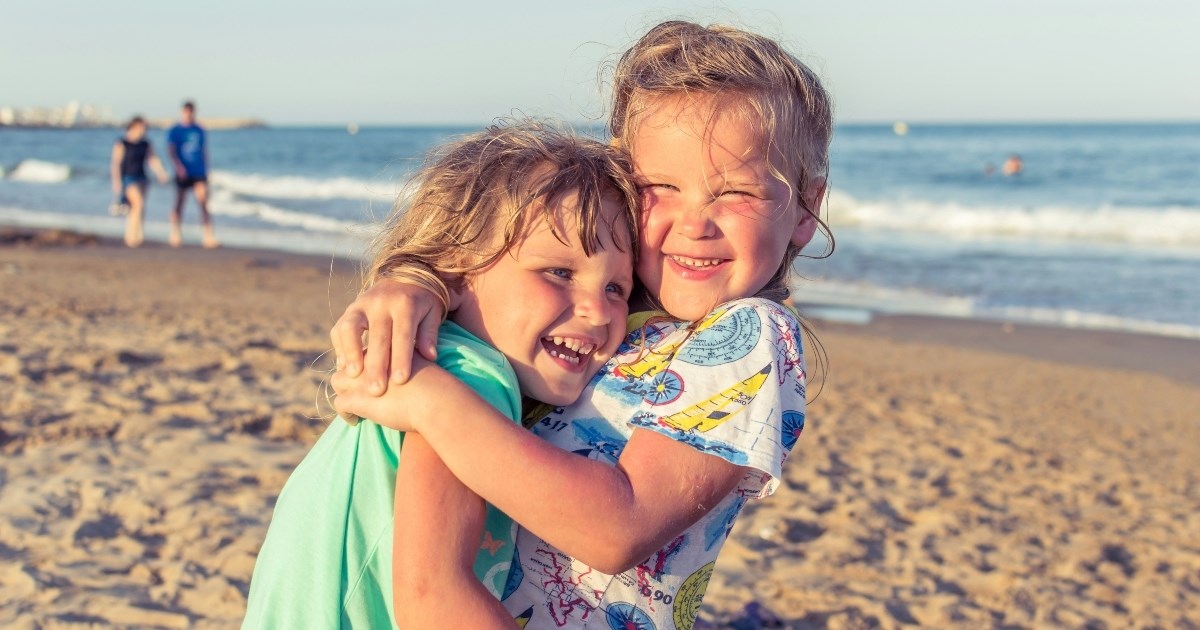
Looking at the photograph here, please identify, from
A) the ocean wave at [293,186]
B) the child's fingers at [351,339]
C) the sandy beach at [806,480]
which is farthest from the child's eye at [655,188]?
the ocean wave at [293,186]

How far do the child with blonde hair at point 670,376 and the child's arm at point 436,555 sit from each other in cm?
5

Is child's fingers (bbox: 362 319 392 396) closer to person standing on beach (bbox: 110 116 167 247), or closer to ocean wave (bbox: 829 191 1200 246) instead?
person standing on beach (bbox: 110 116 167 247)

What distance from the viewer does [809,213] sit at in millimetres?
1849

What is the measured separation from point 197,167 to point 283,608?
13211mm

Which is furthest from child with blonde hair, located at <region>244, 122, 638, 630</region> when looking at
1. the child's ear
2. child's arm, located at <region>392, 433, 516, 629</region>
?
the child's ear

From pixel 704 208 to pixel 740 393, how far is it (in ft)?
1.10

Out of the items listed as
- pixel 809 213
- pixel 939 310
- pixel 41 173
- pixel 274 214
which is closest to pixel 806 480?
pixel 809 213

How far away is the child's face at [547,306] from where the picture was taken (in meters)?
1.54

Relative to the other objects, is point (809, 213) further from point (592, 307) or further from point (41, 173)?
point (41, 173)

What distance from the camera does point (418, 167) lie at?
5.90 feet

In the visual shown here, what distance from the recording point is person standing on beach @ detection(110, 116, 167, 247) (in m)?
13.4

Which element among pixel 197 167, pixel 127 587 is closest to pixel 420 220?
pixel 127 587

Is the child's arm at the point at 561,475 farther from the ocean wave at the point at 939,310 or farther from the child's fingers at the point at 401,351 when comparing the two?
the ocean wave at the point at 939,310

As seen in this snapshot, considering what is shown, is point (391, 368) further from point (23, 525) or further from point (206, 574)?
point (23, 525)
